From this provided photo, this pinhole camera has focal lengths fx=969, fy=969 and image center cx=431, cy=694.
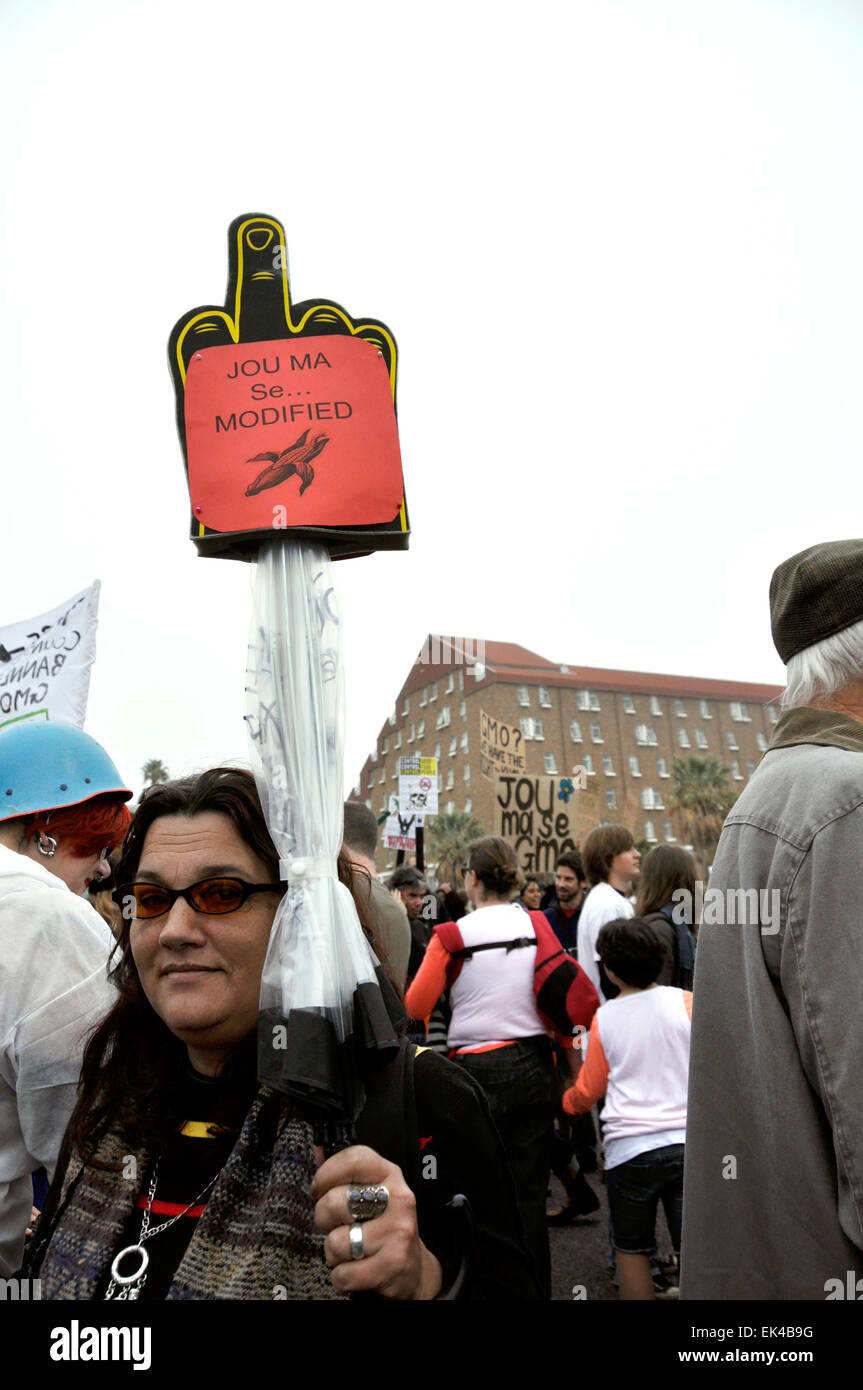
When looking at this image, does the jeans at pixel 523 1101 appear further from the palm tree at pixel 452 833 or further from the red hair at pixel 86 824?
the palm tree at pixel 452 833

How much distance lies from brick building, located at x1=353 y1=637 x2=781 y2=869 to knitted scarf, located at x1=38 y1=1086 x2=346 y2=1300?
2234 inches

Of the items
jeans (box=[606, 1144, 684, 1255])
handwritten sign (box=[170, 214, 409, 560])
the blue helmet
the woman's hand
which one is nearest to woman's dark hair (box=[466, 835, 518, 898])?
jeans (box=[606, 1144, 684, 1255])

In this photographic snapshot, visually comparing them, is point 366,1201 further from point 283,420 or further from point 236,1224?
point 283,420

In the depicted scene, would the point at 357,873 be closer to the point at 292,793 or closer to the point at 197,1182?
the point at 292,793

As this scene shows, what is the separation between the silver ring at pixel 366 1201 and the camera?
1390 mm

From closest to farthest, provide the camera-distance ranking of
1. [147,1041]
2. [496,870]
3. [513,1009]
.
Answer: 1. [147,1041]
2. [513,1009]
3. [496,870]

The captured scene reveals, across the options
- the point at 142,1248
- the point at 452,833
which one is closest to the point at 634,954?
the point at 142,1248

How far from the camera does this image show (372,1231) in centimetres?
138

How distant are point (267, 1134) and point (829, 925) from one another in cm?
106

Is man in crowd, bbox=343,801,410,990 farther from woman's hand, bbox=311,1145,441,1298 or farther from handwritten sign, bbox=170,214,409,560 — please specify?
woman's hand, bbox=311,1145,441,1298

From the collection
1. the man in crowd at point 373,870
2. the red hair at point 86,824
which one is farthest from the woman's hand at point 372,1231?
the man in crowd at point 373,870

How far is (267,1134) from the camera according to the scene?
67.5 inches

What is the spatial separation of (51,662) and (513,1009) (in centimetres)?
307
